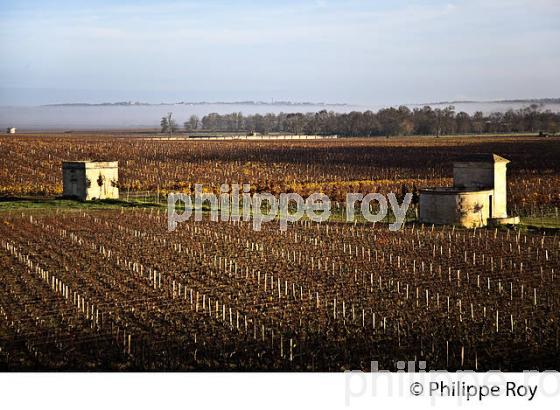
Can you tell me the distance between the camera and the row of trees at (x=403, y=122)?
5003 centimetres

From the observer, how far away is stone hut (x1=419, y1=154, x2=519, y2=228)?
2202 cm

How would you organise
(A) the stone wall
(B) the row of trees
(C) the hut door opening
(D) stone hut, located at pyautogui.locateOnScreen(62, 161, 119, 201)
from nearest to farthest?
(A) the stone wall < (D) stone hut, located at pyautogui.locateOnScreen(62, 161, 119, 201) < (C) the hut door opening < (B) the row of trees

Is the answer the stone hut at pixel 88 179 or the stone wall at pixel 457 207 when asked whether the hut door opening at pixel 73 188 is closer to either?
the stone hut at pixel 88 179

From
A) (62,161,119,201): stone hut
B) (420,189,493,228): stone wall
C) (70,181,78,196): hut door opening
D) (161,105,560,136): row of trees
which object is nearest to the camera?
(420,189,493,228): stone wall

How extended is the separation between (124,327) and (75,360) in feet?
4.95

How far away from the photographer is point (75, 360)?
34.3 ft

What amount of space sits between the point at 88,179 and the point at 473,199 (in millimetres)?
12522

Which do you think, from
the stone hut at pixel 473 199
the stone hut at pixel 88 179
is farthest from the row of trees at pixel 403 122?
the stone hut at pixel 88 179

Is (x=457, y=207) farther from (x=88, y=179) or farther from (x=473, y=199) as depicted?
(x=88, y=179)

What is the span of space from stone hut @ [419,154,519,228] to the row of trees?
623 cm

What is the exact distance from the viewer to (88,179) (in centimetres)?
2803

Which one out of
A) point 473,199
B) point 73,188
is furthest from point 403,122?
point 473,199

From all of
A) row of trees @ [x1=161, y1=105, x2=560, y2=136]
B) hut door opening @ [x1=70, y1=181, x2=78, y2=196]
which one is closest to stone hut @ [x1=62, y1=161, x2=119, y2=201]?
hut door opening @ [x1=70, y1=181, x2=78, y2=196]

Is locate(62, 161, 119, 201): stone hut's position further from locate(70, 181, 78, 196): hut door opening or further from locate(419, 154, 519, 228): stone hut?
locate(419, 154, 519, 228): stone hut
